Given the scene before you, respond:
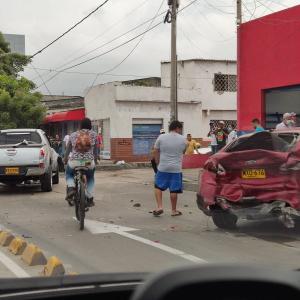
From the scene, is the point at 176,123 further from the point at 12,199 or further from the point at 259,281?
the point at 259,281

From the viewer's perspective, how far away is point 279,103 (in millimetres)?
16938

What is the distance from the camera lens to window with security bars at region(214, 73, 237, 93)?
33250mm

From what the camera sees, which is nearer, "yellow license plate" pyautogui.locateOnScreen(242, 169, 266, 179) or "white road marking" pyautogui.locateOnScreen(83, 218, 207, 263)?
"white road marking" pyautogui.locateOnScreen(83, 218, 207, 263)

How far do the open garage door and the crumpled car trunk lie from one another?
7.60m

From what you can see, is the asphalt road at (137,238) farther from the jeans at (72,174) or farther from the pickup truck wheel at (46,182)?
the pickup truck wheel at (46,182)

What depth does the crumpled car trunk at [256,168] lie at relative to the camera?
7961 millimetres

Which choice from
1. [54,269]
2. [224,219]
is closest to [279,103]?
[224,219]

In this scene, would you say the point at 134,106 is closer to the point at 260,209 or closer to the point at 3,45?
the point at 3,45

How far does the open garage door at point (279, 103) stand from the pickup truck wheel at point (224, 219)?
7741 mm

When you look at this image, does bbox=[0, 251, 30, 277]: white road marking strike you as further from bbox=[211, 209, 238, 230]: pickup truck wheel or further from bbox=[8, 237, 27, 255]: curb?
bbox=[211, 209, 238, 230]: pickup truck wheel

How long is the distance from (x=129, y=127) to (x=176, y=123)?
1974cm

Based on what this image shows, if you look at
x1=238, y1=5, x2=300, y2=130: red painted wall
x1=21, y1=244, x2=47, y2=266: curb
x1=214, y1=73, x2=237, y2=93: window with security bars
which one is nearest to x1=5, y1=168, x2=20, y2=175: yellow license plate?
x1=238, y1=5, x2=300, y2=130: red painted wall

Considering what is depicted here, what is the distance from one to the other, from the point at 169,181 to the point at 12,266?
13.2ft

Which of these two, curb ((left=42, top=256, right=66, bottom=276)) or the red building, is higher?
the red building
